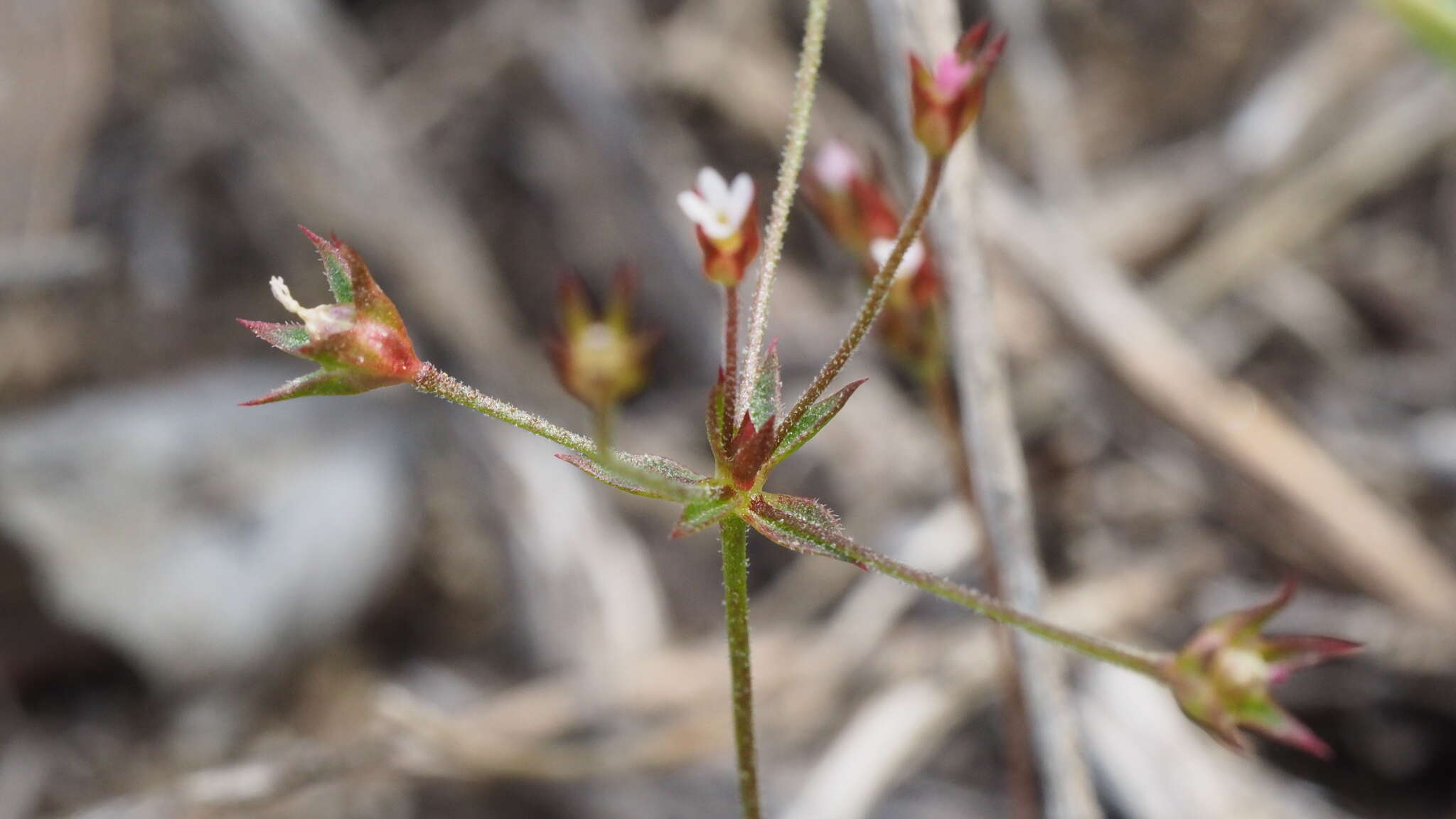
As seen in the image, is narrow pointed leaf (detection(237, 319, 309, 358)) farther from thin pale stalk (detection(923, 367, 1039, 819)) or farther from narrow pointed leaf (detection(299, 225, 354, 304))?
thin pale stalk (detection(923, 367, 1039, 819))

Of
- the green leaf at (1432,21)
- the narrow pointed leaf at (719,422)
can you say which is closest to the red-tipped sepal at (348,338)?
the narrow pointed leaf at (719,422)

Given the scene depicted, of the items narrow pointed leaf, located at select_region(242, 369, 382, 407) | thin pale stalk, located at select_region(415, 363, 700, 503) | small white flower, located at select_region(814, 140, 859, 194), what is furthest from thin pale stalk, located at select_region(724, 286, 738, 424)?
small white flower, located at select_region(814, 140, 859, 194)

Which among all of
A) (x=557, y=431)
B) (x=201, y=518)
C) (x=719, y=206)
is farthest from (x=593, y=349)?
(x=201, y=518)

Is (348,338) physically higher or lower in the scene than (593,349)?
lower

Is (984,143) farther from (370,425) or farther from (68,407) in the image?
(68,407)

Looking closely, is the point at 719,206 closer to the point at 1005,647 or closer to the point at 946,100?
the point at 946,100

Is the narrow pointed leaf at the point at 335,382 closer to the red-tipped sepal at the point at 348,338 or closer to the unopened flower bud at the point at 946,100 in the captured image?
the red-tipped sepal at the point at 348,338

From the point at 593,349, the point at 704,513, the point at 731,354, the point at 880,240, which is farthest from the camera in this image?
the point at 880,240

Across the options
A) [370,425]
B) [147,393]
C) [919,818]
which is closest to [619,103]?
[370,425]
